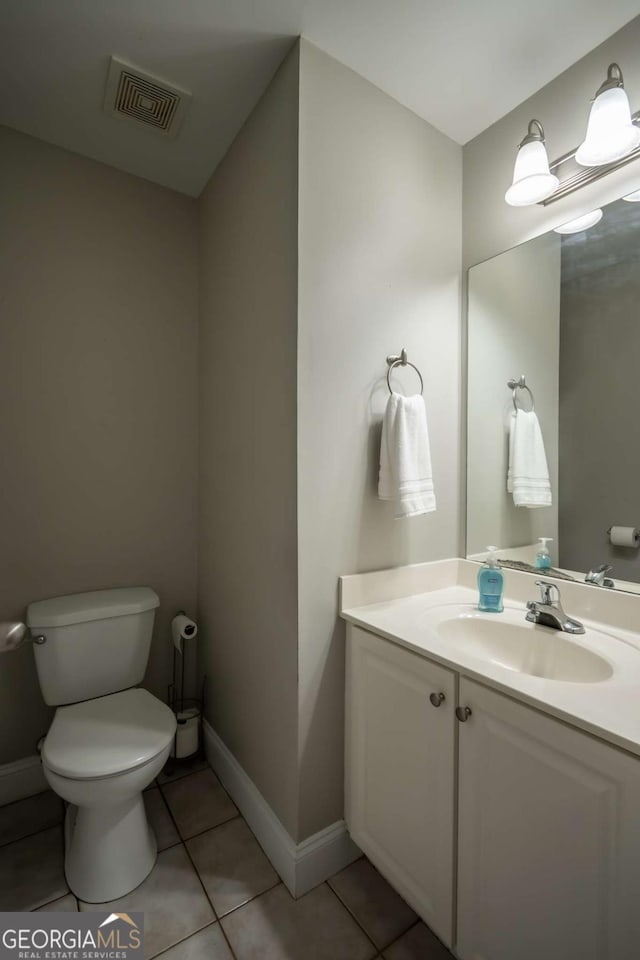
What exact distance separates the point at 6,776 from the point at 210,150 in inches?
95.3

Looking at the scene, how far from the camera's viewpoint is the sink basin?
105 centimetres

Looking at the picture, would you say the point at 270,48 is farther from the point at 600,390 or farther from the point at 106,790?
the point at 106,790

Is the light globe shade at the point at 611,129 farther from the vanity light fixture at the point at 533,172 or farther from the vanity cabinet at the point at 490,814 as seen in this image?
the vanity cabinet at the point at 490,814

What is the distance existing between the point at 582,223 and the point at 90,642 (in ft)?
6.78

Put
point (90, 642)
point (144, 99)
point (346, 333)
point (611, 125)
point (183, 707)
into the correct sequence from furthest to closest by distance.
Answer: point (183, 707) < point (90, 642) < point (144, 99) < point (346, 333) < point (611, 125)

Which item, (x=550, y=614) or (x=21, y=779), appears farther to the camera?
(x=21, y=779)

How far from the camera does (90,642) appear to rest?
153 cm

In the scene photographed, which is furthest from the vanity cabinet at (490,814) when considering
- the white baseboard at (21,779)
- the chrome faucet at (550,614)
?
the white baseboard at (21,779)

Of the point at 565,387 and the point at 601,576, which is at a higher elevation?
the point at 565,387

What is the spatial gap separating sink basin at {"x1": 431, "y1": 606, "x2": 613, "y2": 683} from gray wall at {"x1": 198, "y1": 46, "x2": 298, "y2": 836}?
47 centimetres

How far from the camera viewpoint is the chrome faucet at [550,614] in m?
1.13

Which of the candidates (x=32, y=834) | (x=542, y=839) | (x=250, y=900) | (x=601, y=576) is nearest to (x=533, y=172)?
(x=601, y=576)

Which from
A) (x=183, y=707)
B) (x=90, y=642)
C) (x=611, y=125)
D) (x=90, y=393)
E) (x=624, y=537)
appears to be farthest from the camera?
(x=183, y=707)

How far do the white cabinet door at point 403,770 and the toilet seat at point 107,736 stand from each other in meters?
0.60
